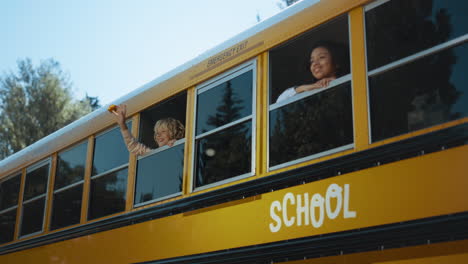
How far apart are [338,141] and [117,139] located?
7.47ft

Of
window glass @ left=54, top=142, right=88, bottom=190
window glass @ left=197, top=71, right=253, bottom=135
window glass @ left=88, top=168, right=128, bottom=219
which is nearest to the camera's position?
window glass @ left=197, top=71, right=253, bottom=135

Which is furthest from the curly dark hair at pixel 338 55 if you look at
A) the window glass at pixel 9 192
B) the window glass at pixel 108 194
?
the window glass at pixel 9 192

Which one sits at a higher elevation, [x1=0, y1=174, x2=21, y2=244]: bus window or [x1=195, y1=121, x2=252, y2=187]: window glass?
[x1=0, y1=174, x2=21, y2=244]: bus window

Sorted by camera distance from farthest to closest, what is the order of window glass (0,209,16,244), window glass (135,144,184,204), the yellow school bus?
window glass (0,209,16,244) < window glass (135,144,184,204) < the yellow school bus

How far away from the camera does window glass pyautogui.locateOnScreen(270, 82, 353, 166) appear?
10.2ft

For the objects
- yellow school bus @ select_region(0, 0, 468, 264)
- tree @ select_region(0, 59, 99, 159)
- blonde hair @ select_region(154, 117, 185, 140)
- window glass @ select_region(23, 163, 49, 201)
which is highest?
tree @ select_region(0, 59, 99, 159)

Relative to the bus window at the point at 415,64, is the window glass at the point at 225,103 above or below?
above

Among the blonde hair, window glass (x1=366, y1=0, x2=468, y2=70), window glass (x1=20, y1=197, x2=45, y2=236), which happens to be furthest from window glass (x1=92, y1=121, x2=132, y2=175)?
window glass (x1=366, y1=0, x2=468, y2=70)

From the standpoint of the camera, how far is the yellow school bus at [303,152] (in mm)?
2613

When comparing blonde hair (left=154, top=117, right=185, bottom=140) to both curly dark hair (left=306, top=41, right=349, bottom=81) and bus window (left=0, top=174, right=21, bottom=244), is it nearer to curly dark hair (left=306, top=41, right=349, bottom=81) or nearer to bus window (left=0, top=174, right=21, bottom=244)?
curly dark hair (left=306, top=41, right=349, bottom=81)

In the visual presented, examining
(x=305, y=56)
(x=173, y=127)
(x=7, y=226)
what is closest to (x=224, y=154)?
(x=173, y=127)

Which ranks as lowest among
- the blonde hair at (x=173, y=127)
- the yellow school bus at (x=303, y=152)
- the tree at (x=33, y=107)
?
the yellow school bus at (x=303, y=152)

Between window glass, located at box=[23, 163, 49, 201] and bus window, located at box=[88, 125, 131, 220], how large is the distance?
0.96 m

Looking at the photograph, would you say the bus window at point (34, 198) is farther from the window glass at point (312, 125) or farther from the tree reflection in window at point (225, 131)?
the window glass at point (312, 125)
